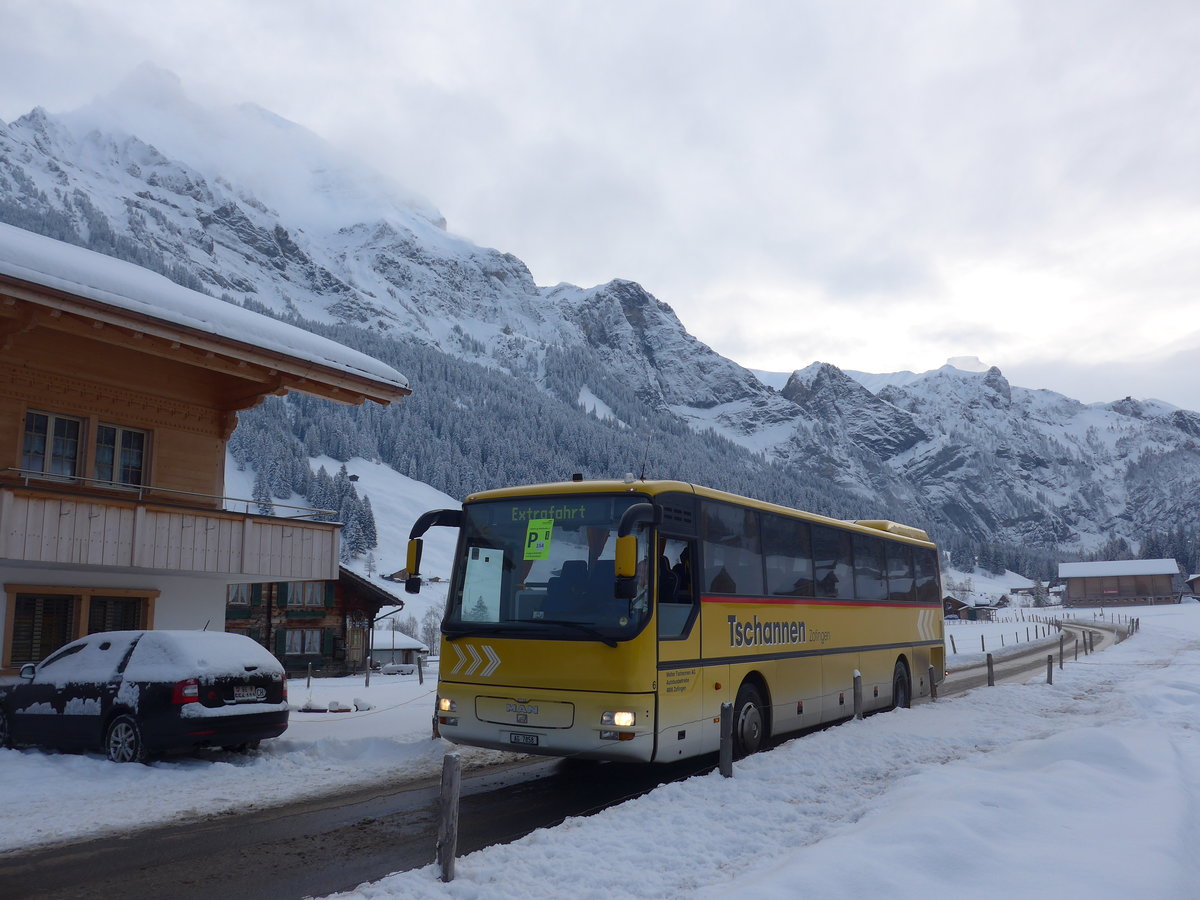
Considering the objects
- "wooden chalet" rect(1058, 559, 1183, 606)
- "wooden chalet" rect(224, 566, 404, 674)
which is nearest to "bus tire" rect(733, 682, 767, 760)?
"wooden chalet" rect(224, 566, 404, 674)

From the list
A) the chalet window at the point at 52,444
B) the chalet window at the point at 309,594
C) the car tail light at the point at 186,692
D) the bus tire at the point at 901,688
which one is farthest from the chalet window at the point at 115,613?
the chalet window at the point at 309,594

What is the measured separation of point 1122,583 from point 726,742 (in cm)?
15729

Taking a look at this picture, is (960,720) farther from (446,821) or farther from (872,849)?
(446,821)

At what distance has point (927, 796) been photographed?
8.43 metres

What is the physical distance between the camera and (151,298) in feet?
49.6

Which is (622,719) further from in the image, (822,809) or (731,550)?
(731,550)

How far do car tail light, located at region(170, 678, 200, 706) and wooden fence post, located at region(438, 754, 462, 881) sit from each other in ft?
19.3

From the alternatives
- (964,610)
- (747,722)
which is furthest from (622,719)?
(964,610)

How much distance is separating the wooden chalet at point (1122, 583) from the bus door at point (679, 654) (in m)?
149

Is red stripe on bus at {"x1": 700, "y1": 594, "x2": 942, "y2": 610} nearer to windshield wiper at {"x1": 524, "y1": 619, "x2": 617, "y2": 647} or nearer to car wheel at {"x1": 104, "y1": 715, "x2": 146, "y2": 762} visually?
windshield wiper at {"x1": 524, "y1": 619, "x2": 617, "y2": 647}

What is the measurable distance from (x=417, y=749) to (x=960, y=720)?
28.4ft

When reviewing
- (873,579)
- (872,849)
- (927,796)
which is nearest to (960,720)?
(873,579)

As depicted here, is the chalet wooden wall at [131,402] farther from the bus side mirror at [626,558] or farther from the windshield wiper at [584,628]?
the bus side mirror at [626,558]

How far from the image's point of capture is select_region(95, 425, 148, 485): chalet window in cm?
1658
